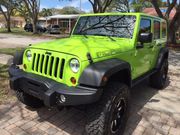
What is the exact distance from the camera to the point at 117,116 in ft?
11.8

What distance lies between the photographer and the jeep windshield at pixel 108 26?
450 cm

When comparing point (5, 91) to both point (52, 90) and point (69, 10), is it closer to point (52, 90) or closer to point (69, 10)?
point (52, 90)

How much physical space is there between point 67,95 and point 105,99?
1.85 ft

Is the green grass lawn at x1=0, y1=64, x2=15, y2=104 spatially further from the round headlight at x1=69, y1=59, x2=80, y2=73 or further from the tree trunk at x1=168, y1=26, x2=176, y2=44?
the tree trunk at x1=168, y1=26, x2=176, y2=44

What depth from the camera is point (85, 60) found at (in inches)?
127

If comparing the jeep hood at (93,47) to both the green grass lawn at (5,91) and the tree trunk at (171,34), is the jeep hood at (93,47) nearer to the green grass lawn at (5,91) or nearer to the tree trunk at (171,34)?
the green grass lawn at (5,91)

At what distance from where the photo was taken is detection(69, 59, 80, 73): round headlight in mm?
3238

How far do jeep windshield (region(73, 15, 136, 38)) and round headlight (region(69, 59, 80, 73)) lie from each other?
1.54 meters

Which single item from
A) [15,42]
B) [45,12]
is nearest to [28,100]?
[15,42]

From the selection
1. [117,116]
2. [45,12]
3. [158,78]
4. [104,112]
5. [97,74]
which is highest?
[45,12]

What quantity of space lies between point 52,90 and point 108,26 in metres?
2.13

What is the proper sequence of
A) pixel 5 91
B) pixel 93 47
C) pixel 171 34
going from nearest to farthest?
pixel 93 47 → pixel 5 91 → pixel 171 34

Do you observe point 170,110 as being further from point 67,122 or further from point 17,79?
point 17,79

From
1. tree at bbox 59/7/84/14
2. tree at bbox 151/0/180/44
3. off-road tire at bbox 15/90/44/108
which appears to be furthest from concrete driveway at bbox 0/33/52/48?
tree at bbox 59/7/84/14
